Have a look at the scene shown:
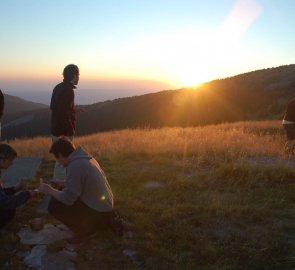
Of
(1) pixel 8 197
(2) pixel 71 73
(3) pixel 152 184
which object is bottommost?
(3) pixel 152 184

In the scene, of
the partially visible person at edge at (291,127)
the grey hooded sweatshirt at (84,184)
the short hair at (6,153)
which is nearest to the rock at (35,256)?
the grey hooded sweatshirt at (84,184)

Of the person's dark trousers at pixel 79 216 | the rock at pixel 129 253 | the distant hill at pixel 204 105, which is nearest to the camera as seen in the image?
the rock at pixel 129 253

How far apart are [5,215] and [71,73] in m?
2.31

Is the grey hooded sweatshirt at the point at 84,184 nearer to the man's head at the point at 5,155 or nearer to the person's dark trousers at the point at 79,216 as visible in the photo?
the person's dark trousers at the point at 79,216

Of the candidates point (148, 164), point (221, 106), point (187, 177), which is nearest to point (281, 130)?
point (148, 164)

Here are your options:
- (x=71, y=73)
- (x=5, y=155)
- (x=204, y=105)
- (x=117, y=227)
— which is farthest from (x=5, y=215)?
(x=204, y=105)

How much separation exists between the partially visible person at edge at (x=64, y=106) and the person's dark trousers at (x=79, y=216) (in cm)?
175

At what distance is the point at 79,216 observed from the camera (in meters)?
4.85

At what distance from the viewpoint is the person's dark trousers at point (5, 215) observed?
5.05 meters

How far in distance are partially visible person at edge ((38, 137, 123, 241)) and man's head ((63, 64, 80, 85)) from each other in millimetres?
1796

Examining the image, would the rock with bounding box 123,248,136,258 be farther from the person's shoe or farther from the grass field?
the person's shoe

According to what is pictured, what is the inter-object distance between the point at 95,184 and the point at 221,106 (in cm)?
5017

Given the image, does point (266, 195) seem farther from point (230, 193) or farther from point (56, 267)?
point (56, 267)

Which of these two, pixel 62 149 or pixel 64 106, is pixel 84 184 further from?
pixel 64 106
